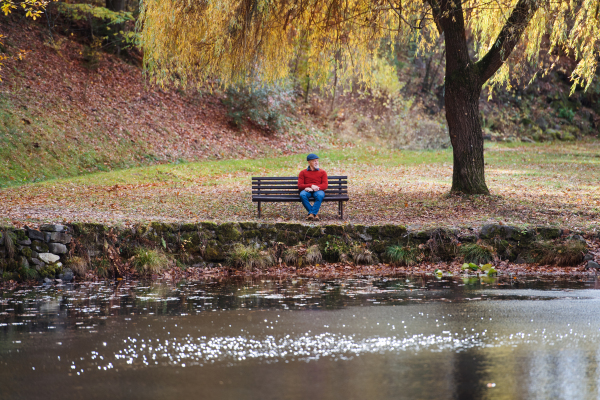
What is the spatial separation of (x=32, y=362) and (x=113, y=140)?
1744cm

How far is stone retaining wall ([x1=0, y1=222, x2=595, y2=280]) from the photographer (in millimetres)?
9586

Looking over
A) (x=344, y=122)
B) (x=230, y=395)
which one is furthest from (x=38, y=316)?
(x=344, y=122)

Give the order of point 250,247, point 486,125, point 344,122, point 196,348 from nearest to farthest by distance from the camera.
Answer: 1. point 196,348
2. point 250,247
3. point 344,122
4. point 486,125

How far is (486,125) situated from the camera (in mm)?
35000

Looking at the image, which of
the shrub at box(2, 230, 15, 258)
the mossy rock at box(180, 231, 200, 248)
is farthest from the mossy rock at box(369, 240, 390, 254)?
the shrub at box(2, 230, 15, 258)

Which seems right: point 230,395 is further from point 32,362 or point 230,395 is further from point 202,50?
point 202,50

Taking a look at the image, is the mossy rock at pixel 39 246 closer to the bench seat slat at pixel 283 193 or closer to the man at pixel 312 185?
the bench seat slat at pixel 283 193

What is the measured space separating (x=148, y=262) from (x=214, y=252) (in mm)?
1141

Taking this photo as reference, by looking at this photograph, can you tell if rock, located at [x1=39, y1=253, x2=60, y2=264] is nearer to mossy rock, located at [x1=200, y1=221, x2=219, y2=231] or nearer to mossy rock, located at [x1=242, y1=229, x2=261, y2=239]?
mossy rock, located at [x1=200, y1=221, x2=219, y2=231]

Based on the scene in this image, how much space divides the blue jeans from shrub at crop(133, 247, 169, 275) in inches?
121

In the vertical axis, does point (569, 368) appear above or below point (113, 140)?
below

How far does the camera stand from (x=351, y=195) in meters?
15.6

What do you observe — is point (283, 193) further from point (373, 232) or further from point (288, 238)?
→ point (373, 232)

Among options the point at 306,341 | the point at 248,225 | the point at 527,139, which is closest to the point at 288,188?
the point at 248,225
